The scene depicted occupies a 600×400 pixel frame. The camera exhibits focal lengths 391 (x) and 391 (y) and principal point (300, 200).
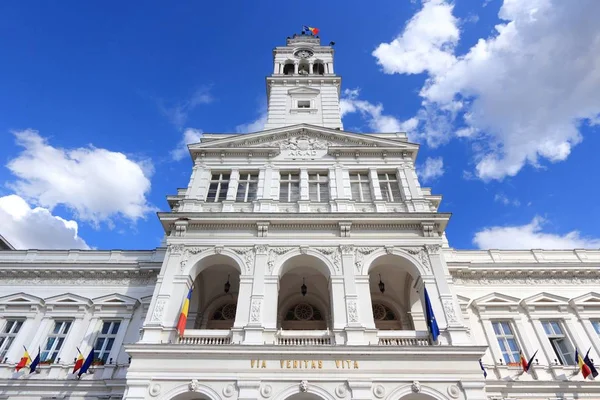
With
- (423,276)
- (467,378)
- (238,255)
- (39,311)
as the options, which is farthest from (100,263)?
(467,378)

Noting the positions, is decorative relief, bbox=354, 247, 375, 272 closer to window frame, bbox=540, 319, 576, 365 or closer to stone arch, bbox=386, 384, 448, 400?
stone arch, bbox=386, 384, 448, 400

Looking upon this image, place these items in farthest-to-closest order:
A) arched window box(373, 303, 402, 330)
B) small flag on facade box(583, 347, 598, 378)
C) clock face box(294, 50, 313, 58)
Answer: clock face box(294, 50, 313, 58) < arched window box(373, 303, 402, 330) < small flag on facade box(583, 347, 598, 378)

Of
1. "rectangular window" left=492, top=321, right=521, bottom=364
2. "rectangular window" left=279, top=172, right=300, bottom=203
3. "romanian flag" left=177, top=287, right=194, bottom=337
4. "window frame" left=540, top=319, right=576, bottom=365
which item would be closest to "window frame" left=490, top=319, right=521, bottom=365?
"rectangular window" left=492, top=321, right=521, bottom=364

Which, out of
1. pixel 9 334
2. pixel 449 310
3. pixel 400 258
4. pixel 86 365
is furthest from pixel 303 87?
pixel 9 334

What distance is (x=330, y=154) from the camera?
25.6 metres

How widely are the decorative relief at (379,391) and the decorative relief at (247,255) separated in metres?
7.55

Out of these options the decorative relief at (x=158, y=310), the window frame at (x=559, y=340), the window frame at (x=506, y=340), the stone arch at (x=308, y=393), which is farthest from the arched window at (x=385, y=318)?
the decorative relief at (x=158, y=310)

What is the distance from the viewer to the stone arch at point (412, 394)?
1487 centimetres

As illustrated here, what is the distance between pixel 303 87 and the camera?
110 feet

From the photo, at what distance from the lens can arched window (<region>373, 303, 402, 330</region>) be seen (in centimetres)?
2230

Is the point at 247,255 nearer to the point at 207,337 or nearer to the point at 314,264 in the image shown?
the point at 314,264

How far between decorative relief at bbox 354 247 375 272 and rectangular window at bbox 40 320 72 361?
15.8m

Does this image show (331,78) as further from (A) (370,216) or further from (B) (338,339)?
(B) (338,339)

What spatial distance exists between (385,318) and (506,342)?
248 inches
